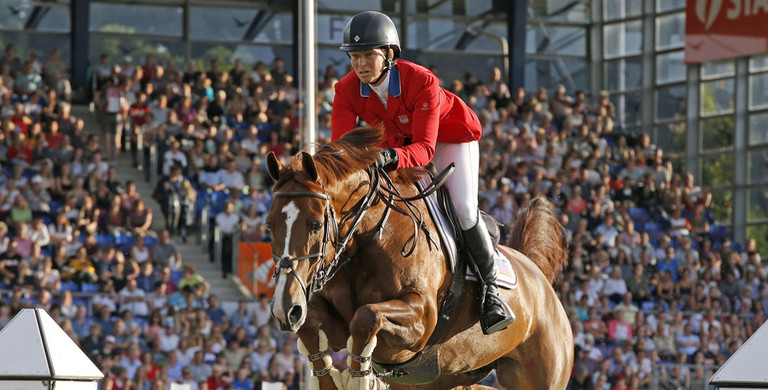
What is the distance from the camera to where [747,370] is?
4688 mm

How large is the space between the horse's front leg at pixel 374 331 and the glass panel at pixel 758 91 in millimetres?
18878

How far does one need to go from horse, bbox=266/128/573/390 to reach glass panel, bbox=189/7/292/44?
1678 cm

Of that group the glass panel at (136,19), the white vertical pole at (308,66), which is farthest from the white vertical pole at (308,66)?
the glass panel at (136,19)

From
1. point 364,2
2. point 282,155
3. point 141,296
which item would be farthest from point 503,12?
point 141,296

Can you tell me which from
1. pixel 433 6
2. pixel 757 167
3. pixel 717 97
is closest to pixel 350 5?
pixel 433 6

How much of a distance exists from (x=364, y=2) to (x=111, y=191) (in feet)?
34.5

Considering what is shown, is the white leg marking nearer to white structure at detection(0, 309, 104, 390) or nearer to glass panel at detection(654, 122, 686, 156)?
white structure at detection(0, 309, 104, 390)

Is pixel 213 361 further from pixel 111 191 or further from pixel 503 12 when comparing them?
pixel 503 12

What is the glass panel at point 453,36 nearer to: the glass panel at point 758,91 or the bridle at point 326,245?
the glass panel at point 758,91

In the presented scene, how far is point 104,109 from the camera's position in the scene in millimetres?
17688

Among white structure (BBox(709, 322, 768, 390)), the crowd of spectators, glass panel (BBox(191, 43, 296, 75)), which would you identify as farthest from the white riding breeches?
glass panel (BBox(191, 43, 296, 75))

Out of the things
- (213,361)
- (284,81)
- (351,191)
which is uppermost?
(284,81)

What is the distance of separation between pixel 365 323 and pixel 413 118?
1.20 m

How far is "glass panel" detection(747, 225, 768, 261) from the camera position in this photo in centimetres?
2214
